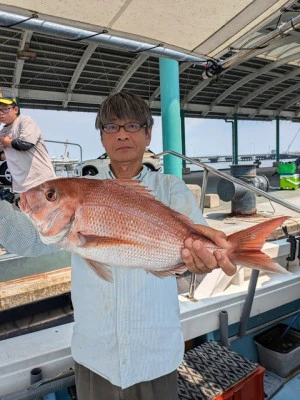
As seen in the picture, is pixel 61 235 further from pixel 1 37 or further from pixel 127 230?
pixel 1 37

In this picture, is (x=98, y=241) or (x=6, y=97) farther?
(x=6, y=97)

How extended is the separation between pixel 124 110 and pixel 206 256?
740mm

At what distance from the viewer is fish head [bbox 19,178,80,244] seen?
47.1 inches

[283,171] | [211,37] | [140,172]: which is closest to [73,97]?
[283,171]

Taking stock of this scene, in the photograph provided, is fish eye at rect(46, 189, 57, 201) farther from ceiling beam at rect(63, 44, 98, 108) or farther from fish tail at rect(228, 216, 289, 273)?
ceiling beam at rect(63, 44, 98, 108)

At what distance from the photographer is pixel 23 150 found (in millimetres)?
3625

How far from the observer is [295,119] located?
97.8ft

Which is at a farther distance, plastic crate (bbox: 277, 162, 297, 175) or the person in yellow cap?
plastic crate (bbox: 277, 162, 297, 175)

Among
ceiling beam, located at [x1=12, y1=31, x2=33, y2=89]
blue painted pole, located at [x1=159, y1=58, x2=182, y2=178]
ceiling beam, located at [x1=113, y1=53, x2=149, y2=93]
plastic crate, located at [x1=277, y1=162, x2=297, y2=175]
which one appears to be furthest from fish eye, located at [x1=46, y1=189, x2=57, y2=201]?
ceiling beam, located at [x1=113, y1=53, x2=149, y2=93]

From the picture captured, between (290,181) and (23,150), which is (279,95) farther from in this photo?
(23,150)

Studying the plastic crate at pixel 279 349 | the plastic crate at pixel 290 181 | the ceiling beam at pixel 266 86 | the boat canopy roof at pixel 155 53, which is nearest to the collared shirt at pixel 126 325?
the boat canopy roof at pixel 155 53

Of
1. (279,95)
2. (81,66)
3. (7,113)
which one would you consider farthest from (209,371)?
(279,95)

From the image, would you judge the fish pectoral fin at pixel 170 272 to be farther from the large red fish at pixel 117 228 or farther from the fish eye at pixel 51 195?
the fish eye at pixel 51 195

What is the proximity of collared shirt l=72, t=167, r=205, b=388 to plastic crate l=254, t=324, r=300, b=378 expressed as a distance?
1.90 m
